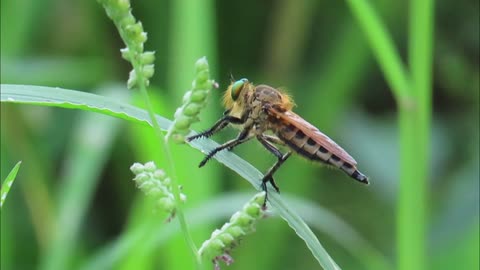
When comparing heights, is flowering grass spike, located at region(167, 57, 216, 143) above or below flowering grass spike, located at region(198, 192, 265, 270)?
above

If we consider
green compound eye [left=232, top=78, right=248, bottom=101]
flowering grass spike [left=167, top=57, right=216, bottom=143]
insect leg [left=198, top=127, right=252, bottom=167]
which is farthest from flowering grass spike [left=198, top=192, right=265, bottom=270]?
green compound eye [left=232, top=78, right=248, bottom=101]

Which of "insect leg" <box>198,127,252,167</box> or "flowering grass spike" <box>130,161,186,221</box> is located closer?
"flowering grass spike" <box>130,161,186,221</box>

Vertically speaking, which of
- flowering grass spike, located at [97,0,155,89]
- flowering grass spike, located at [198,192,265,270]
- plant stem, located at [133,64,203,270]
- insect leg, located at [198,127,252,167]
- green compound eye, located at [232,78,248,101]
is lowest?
flowering grass spike, located at [198,192,265,270]

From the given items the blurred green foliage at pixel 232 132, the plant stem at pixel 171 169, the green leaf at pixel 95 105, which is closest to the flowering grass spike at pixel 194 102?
the plant stem at pixel 171 169

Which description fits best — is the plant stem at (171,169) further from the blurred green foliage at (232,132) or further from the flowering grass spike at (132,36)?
the blurred green foliage at (232,132)

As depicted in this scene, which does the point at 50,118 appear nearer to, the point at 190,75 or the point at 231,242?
the point at 190,75

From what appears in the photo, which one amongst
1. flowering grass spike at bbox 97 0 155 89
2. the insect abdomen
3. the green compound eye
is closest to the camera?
flowering grass spike at bbox 97 0 155 89

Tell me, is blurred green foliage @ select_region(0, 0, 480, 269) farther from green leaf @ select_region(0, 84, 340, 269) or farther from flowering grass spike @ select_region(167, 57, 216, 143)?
flowering grass spike @ select_region(167, 57, 216, 143)

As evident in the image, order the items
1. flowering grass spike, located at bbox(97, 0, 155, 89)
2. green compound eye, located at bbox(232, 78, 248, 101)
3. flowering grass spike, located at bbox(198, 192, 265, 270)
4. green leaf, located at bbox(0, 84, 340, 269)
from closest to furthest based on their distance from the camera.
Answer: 1. flowering grass spike, located at bbox(97, 0, 155, 89)
2. flowering grass spike, located at bbox(198, 192, 265, 270)
3. green leaf, located at bbox(0, 84, 340, 269)
4. green compound eye, located at bbox(232, 78, 248, 101)

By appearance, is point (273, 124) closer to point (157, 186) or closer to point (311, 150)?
point (311, 150)
